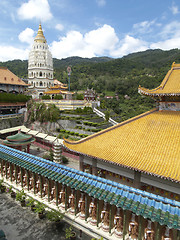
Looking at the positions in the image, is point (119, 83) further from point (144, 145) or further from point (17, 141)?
point (144, 145)

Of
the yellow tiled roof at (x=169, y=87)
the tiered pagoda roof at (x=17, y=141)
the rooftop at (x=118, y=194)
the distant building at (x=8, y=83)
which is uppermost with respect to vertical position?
the distant building at (x=8, y=83)

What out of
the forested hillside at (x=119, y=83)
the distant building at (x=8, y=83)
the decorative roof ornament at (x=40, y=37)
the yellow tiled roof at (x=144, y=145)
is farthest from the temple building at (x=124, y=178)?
the decorative roof ornament at (x=40, y=37)

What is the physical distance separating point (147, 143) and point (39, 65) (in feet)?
174

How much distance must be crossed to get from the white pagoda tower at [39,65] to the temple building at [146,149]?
46.2m

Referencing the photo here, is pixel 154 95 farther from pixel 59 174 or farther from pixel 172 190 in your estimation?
pixel 59 174

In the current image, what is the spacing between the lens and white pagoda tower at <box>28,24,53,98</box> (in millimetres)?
53250

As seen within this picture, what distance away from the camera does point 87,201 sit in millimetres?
6836

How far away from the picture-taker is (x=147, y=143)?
9180 mm

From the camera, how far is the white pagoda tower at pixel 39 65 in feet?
175

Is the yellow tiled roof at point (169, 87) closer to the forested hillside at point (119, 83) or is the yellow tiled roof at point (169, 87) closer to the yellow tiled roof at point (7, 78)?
the forested hillside at point (119, 83)

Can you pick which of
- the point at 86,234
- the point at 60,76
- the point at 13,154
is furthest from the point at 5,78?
the point at 60,76

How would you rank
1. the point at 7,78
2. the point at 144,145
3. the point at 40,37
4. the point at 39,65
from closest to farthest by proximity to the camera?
1. the point at 144,145
2. the point at 7,78
3. the point at 39,65
4. the point at 40,37

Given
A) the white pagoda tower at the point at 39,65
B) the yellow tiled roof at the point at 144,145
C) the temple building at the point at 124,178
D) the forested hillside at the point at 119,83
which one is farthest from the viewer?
the forested hillside at the point at 119,83

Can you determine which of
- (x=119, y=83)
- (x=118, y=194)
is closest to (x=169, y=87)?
(x=118, y=194)
